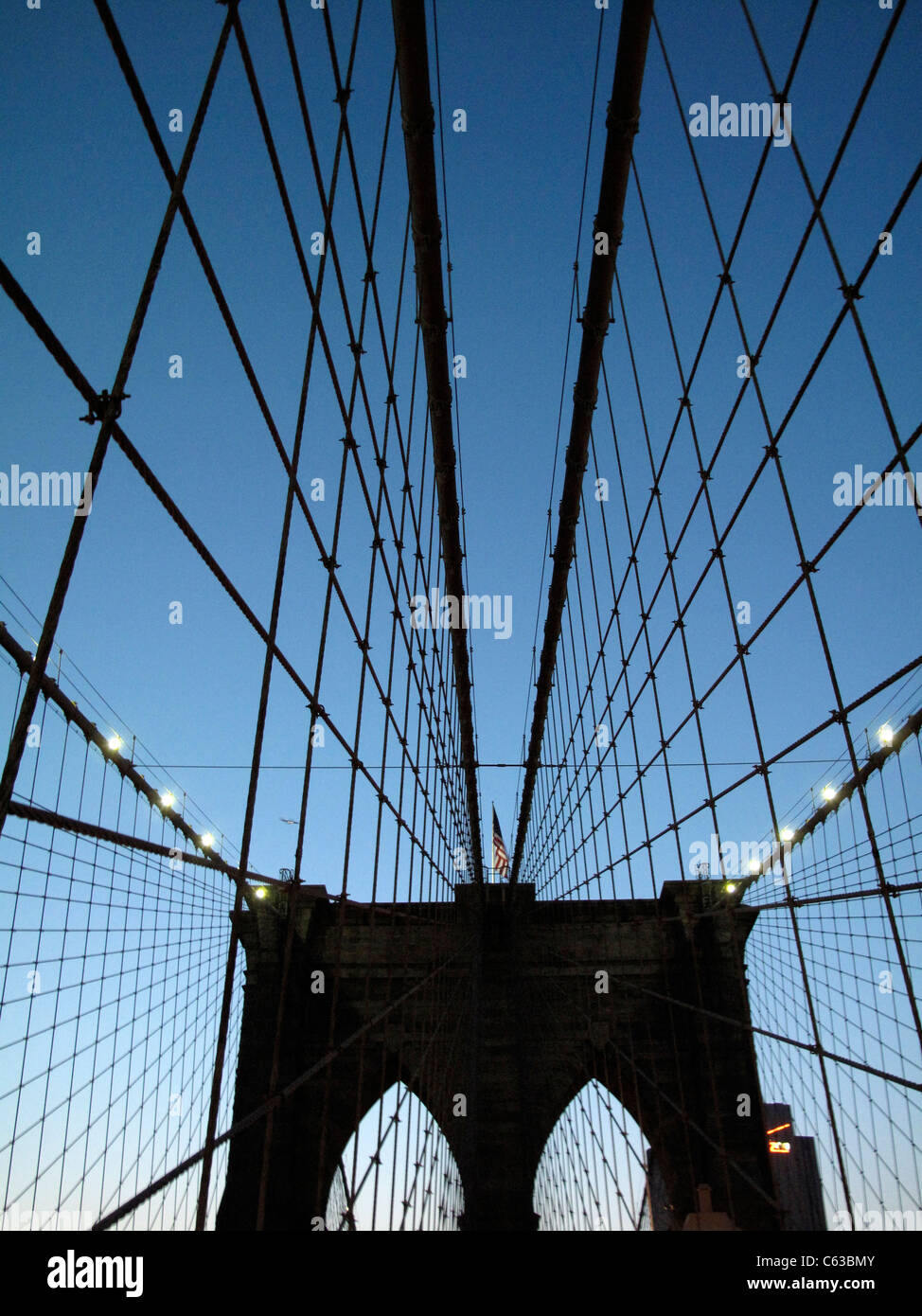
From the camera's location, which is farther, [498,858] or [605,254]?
[498,858]

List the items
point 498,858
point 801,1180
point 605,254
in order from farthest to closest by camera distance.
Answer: point 801,1180
point 498,858
point 605,254

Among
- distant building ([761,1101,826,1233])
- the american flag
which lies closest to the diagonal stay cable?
the american flag

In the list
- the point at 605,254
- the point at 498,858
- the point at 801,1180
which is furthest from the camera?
the point at 801,1180

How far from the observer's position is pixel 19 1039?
281 inches

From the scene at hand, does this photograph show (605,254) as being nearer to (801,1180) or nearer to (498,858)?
(498,858)

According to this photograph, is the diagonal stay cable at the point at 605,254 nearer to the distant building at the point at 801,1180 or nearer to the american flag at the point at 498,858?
the american flag at the point at 498,858

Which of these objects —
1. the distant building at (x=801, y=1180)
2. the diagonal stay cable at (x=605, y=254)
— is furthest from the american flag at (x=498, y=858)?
the distant building at (x=801, y=1180)

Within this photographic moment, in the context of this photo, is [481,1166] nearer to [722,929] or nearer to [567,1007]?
[567,1007]

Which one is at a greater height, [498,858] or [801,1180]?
[498,858]

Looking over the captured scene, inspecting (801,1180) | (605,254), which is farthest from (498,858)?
(801,1180)
